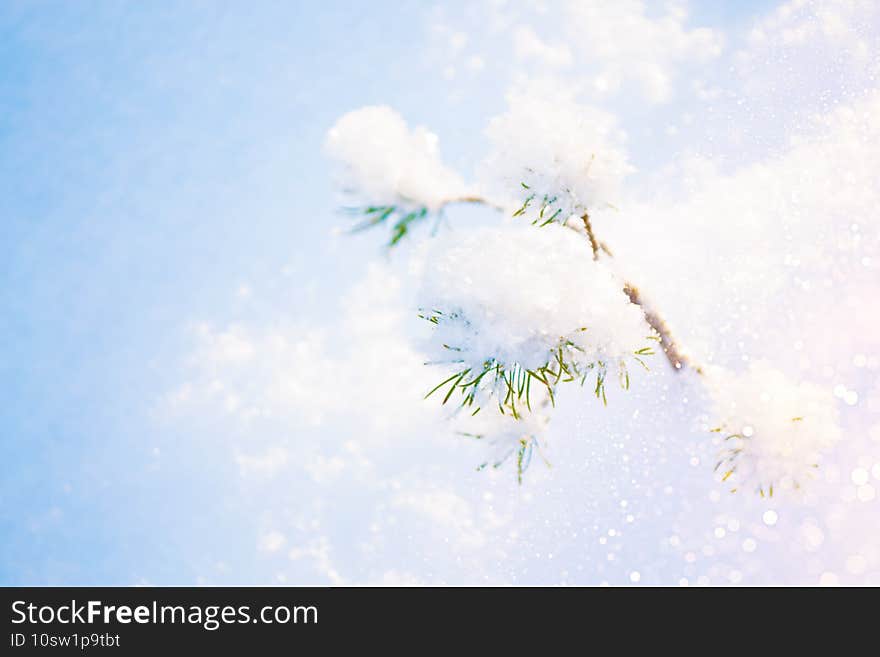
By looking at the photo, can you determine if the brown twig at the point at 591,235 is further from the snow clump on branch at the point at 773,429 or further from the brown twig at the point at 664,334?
the snow clump on branch at the point at 773,429

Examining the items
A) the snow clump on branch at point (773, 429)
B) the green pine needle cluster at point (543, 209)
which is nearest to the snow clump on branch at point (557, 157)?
the green pine needle cluster at point (543, 209)

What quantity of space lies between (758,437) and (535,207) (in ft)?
2.13

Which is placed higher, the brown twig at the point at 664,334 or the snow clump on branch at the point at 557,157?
the snow clump on branch at the point at 557,157

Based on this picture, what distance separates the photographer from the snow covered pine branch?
811 mm

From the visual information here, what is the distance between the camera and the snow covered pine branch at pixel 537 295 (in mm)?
811

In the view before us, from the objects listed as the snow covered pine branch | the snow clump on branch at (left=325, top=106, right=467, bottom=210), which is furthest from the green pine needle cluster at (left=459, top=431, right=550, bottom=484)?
the snow clump on branch at (left=325, top=106, right=467, bottom=210)

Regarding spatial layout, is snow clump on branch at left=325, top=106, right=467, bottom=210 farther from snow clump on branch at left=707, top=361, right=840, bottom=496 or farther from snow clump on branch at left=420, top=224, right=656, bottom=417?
snow clump on branch at left=707, top=361, right=840, bottom=496
